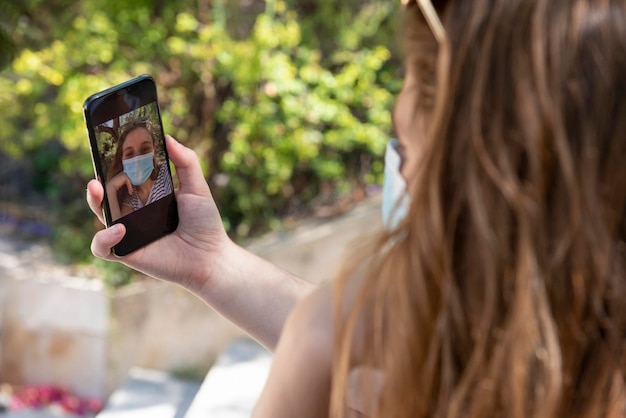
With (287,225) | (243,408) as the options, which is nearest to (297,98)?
(287,225)

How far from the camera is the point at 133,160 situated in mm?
1625

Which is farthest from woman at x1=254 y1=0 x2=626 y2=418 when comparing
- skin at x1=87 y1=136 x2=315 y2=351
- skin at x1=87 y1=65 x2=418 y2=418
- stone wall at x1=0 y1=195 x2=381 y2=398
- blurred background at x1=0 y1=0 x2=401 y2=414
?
blurred background at x1=0 y1=0 x2=401 y2=414

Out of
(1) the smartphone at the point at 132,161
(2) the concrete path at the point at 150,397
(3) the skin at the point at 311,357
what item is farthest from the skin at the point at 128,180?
(2) the concrete path at the point at 150,397

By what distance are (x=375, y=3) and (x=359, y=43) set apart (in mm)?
265

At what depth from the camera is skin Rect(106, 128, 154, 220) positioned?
1.59 meters

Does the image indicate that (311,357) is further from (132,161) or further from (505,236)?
(132,161)

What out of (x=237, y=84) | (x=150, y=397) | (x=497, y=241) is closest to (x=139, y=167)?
(x=497, y=241)

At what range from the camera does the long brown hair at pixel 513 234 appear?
88 cm

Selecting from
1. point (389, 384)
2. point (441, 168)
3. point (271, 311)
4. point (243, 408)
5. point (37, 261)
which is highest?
point (441, 168)

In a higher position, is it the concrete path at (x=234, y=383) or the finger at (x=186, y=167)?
→ the finger at (x=186, y=167)

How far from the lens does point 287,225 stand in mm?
4176

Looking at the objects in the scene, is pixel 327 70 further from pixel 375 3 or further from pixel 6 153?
pixel 6 153

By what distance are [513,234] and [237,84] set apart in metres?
3.40

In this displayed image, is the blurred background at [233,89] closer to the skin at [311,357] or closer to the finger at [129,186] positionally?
the finger at [129,186]
